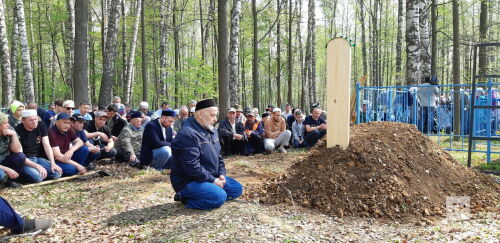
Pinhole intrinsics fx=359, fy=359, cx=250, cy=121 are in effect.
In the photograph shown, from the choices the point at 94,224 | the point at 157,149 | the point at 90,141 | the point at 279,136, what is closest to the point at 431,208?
the point at 94,224

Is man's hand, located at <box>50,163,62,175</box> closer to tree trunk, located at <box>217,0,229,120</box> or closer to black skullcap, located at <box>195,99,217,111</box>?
black skullcap, located at <box>195,99,217,111</box>

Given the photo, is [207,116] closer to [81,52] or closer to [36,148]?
[36,148]

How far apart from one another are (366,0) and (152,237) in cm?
3493

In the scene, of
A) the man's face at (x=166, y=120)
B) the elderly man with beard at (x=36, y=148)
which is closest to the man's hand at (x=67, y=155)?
the elderly man with beard at (x=36, y=148)

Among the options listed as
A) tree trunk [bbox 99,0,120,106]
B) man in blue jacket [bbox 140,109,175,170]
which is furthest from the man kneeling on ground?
tree trunk [bbox 99,0,120,106]

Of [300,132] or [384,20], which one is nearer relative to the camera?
[300,132]

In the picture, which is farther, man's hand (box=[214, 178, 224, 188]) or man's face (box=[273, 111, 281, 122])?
man's face (box=[273, 111, 281, 122])

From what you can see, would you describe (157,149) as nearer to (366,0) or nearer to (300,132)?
(300,132)

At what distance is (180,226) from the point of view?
3939mm

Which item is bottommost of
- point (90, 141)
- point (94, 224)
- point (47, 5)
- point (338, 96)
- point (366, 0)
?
point (94, 224)

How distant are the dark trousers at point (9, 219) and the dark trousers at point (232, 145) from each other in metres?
6.00

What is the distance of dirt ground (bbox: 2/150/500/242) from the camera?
3.65m

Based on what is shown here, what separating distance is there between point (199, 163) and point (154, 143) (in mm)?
3269

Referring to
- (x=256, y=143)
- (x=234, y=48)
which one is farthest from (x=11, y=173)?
(x=234, y=48)
